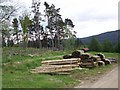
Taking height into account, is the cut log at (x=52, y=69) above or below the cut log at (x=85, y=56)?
below

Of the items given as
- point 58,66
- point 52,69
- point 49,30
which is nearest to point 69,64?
point 58,66

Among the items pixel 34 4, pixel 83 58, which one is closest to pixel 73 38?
pixel 34 4

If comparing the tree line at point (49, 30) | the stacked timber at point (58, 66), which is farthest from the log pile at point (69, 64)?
the tree line at point (49, 30)

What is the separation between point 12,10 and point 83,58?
10.6 metres

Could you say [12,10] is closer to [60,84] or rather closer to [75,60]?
[75,60]

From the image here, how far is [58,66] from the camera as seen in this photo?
827 inches

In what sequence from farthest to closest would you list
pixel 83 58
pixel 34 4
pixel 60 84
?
pixel 34 4
pixel 83 58
pixel 60 84

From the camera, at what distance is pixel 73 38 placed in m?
76.8

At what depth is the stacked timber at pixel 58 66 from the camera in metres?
20.2

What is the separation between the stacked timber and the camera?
20216 millimetres

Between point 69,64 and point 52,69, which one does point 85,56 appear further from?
point 52,69

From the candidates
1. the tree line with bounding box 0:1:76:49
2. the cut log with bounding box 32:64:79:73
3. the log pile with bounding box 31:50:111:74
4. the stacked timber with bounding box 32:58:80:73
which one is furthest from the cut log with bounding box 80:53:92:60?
the tree line with bounding box 0:1:76:49

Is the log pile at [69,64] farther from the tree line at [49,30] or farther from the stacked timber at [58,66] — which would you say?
the tree line at [49,30]

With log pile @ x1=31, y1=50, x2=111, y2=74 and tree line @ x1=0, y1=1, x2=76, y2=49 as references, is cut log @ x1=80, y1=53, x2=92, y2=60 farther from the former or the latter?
tree line @ x1=0, y1=1, x2=76, y2=49
